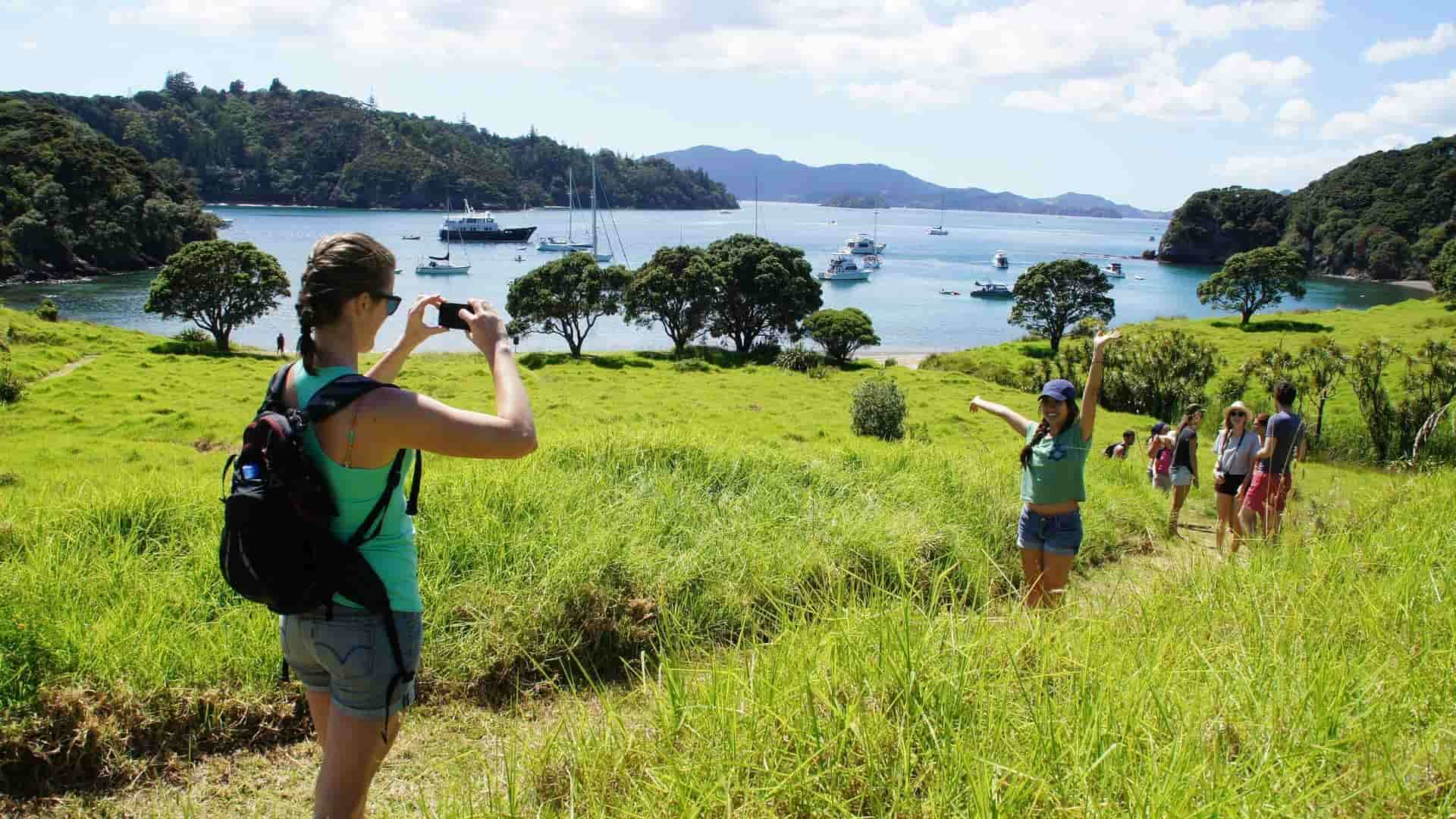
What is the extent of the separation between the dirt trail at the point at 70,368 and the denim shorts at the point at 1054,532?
1297 inches

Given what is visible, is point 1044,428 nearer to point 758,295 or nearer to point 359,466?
point 359,466

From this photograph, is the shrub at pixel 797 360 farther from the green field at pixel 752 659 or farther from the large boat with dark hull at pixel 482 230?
the large boat with dark hull at pixel 482 230

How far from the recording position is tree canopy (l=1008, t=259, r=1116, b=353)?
176ft

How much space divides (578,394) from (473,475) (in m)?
25.4

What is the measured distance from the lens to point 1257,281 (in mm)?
60062

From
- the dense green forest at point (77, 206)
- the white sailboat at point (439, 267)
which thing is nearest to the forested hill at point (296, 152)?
the dense green forest at point (77, 206)

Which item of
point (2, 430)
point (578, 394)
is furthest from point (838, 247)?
point (2, 430)

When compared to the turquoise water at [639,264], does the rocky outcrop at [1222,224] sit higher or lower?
higher

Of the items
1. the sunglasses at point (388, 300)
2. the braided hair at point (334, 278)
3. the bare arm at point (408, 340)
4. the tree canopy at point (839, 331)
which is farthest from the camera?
the tree canopy at point (839, 331)

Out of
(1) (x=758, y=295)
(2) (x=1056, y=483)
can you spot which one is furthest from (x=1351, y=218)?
(2) (x=1056, y=483)

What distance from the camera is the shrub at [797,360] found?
43.9m

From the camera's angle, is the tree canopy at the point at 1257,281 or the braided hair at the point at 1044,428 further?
the tree canopy at the point at 1257,281

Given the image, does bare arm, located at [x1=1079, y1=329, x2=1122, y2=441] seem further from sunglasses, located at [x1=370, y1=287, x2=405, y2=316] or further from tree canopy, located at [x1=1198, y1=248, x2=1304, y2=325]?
tree canopy, located at [x1=1198, y1=248, x2=1304, y2=325]

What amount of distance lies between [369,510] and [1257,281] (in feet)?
228
